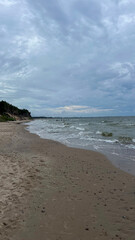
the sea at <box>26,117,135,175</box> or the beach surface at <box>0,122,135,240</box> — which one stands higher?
the sea at <box>26,117,135,175</box>

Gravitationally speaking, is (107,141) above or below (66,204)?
above

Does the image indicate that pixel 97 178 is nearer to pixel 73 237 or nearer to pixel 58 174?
pixel 58 174

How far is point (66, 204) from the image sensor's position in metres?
4.44

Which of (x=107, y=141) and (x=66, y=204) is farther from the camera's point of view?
(x=107, y=141)

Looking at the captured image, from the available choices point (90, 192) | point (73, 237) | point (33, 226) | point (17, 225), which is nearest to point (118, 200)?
point (90, 192)

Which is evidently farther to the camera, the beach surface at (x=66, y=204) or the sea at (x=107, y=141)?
the sea at (x=107, y=141)

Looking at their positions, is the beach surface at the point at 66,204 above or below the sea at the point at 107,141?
below

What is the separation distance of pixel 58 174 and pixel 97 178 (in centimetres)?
172

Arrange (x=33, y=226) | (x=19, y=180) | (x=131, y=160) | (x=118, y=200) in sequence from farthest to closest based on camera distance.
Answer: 1. (x=131, y=160)
2. (x=19, y=180)
3. (x=118, y=200)
4. (x=33, y=226)

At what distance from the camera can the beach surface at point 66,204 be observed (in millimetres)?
3373

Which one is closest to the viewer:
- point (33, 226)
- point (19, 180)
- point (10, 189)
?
point (33, 226)

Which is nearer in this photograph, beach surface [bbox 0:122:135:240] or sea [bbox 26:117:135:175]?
beach surface [bbox 0:122:135:240]

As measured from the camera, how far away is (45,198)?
4.74 m

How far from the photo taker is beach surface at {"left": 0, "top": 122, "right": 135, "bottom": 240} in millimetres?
3373
